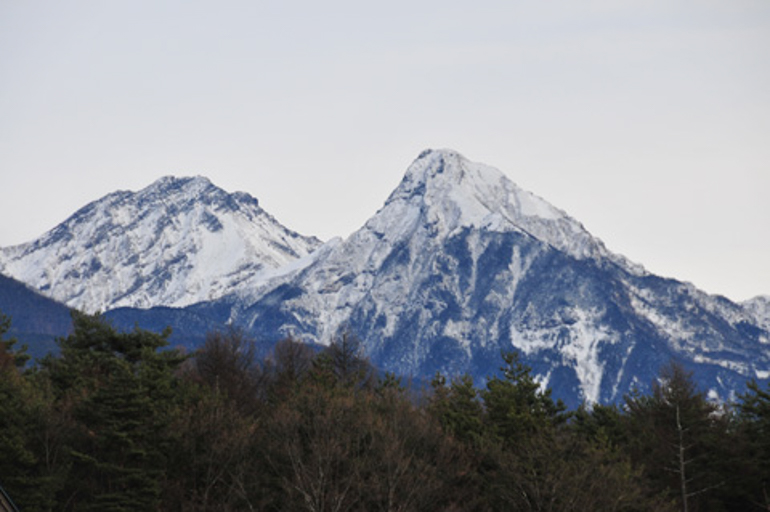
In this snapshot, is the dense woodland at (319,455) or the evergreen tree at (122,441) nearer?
the dense woodland at (319,455)

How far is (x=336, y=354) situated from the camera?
10081 centimetres

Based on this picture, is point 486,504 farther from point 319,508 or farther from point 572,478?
point 319,508

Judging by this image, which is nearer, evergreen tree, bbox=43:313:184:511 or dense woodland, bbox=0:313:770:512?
dense woodland, bbox=0:313:770:512

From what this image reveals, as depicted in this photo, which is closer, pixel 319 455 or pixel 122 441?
pixel 319 455

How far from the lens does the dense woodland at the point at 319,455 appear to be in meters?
49.8

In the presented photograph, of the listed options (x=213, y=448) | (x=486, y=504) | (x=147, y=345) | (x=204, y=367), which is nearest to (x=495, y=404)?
(x=486, y=504)

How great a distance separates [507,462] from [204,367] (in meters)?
46.8

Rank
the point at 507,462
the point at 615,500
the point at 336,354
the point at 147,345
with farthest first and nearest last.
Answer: the point at 336,354 → the point at 147,345 → the point at 507,462 → the point at 615,500

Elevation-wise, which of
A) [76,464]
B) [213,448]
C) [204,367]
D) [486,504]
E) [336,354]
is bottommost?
[76,464]

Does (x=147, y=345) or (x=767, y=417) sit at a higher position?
(x=767, y=417)

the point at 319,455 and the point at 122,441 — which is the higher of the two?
the point at 319,455

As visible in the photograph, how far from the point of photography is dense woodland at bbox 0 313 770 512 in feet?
163

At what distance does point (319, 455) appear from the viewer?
161 feet

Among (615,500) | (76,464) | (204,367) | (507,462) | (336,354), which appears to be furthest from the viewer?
(336,354)
